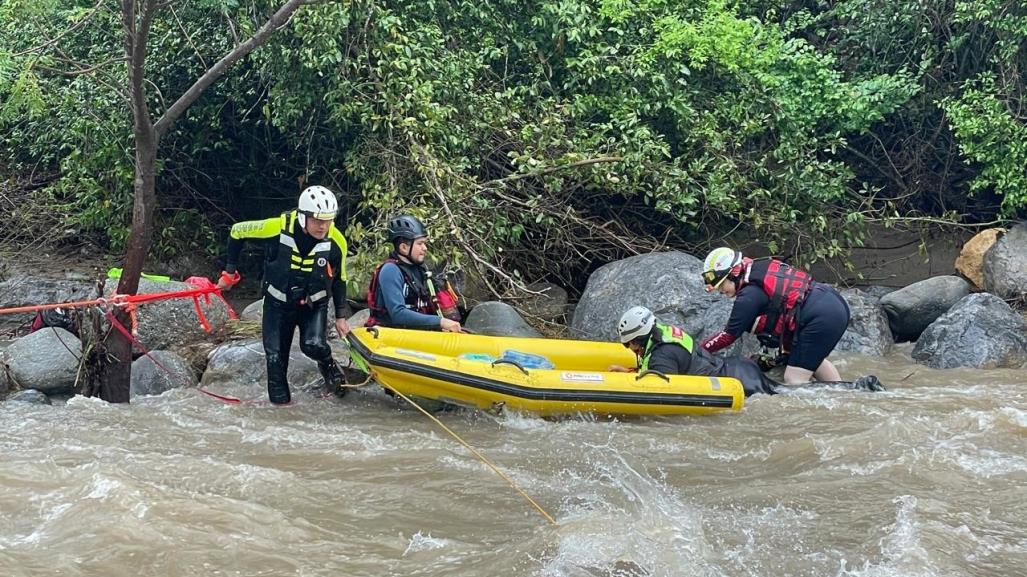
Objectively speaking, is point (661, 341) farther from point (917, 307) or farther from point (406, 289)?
point (917, 307)

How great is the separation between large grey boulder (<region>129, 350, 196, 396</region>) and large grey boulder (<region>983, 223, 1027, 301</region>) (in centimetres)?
753

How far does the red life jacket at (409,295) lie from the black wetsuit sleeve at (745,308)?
2.03 meters

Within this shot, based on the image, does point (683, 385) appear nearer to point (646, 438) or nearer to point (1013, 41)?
point (646, 438)

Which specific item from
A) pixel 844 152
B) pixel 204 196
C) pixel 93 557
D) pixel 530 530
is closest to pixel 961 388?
pixel 530 530

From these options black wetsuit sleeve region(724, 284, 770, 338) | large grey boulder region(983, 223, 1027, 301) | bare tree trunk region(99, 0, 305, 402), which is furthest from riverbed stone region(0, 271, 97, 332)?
large grey boulder region(983, 223, 1027, 301)

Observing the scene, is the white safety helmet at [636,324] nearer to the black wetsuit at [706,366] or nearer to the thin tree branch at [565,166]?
the black wetsuit at [706,366]

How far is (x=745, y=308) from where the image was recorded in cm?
644

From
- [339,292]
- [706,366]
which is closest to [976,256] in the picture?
[706,366]

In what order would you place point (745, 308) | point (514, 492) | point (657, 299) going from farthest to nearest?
point (657, 299) → point (745, 308) → point (514, 492)

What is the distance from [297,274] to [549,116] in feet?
12.2

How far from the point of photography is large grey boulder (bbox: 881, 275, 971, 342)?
8.67 meters

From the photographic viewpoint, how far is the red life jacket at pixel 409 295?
628 centimetres

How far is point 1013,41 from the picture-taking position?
368 inches

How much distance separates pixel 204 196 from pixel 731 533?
8.28 meters
